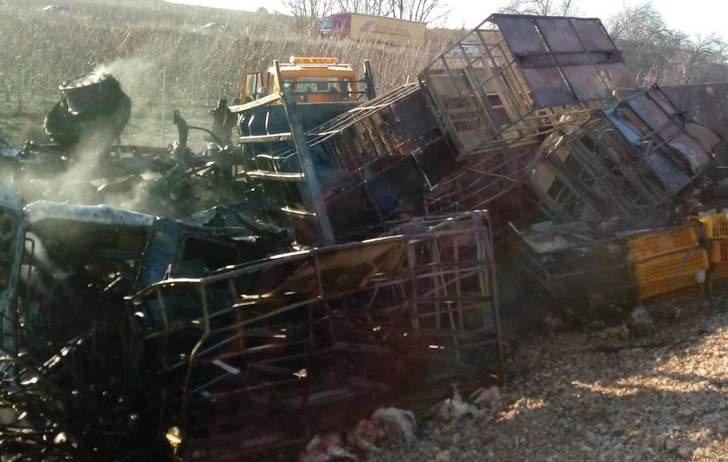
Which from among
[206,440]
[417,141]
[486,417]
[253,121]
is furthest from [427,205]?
[206,440]

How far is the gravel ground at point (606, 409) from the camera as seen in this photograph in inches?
156

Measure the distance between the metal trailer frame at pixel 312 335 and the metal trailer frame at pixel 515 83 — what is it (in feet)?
6.50

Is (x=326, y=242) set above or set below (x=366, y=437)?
above

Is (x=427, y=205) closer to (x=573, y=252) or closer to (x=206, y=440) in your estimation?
(x=573, y=252)

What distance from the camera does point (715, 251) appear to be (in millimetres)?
6465

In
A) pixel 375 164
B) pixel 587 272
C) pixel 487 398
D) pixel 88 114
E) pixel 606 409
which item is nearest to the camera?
pixel 606 409

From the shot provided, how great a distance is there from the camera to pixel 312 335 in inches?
183

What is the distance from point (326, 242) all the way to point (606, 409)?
9.75 feet

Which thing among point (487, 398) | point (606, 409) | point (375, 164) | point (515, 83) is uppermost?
point (515, 83)

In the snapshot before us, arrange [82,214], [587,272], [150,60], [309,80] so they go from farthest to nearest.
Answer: [150,60], [309,80], [587,272], [82,214]

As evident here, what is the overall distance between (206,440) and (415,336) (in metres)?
1.57

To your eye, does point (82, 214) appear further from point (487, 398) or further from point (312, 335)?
point (487, 398)

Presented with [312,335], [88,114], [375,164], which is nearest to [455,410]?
[312,335]

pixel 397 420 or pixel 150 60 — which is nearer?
pixel 397 420
